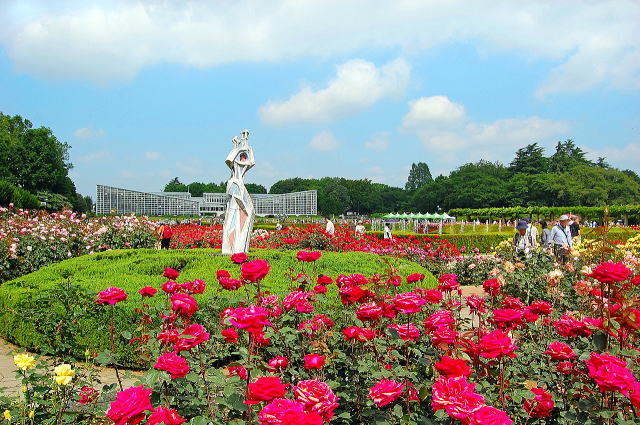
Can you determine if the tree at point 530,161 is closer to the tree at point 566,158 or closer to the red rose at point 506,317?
the tree at point 566,158

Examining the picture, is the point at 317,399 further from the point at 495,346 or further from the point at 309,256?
the point at 309,256

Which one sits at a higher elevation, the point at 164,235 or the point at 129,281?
the point at 164,235

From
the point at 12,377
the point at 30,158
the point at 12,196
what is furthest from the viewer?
the point at 30,158

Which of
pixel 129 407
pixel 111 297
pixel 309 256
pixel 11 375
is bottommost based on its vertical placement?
pixel 11 375

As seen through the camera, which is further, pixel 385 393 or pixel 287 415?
pixel 385 393

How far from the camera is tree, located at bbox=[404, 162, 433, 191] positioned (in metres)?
100

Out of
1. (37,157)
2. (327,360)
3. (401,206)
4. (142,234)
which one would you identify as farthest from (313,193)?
(327,360)

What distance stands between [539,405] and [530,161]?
69953 millimetres

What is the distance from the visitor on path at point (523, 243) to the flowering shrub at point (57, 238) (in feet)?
29.1

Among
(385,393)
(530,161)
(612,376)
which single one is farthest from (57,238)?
(530,161)

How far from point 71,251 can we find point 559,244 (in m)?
10.1

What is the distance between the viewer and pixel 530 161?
217 feet

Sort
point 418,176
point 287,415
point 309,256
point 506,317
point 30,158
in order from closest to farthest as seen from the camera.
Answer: point 287,415
point 506,317
point 309,256
point 30,158
point 418,176

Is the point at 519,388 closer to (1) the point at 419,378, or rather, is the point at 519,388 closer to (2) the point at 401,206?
(1) the point at 419,378
